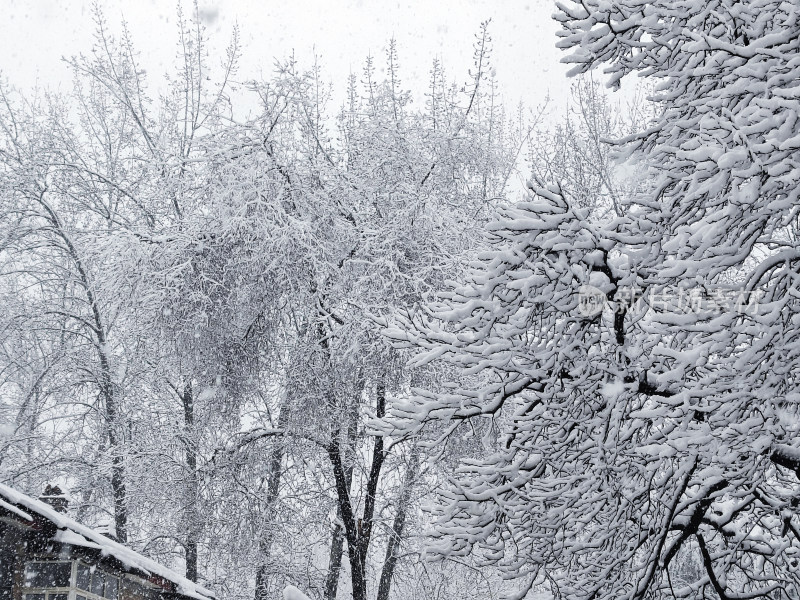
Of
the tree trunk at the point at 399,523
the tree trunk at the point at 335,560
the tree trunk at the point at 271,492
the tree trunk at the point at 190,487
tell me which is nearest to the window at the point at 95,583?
the tree trunk at the point at 190,487

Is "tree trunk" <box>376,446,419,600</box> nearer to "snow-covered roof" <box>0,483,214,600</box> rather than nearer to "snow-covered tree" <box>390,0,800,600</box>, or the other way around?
"snow-covered roof" <box>0,483,214,600</box>

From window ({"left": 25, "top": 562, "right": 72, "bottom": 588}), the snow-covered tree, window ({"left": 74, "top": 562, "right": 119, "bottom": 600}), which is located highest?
the snow-covered tree

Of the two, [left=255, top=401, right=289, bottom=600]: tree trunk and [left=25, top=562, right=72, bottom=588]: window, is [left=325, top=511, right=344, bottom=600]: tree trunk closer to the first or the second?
[left=255, top=401, right=289, bottom=600]: tree trunk

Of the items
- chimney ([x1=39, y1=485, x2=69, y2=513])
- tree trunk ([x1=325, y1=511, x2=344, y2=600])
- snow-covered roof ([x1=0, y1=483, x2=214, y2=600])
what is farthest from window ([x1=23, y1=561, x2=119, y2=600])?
tree trunk ([x1=325, y1=511, x2=344, y2=600])

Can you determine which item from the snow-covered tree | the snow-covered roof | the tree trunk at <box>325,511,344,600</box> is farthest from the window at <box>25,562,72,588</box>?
the snow-covered tree

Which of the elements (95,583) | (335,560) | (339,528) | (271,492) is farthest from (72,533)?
(335,560)

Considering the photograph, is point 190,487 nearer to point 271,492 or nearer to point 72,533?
point 271,492

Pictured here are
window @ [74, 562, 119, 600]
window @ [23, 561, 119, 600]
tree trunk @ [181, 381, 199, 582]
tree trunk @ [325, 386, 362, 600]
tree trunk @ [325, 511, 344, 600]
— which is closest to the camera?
tree trunk @ [325, 386, 362, 600]

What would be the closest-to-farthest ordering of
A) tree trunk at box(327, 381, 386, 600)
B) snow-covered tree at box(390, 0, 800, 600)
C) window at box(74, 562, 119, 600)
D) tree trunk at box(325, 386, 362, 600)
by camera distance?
1. snow-covered tree at box(390, 0, 800, 600)
2. tree trunk at box(327, 381, 386, 600)
3. tree trunk at box(325, 386, 362, 600)
4. window at box(74, 562, 119, 600)

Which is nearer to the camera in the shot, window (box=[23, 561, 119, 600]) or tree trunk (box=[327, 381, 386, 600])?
tree trunk (box=[327, 381, 386, 600])

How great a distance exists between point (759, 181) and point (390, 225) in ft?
23.2

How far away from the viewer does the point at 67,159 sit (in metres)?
16.5

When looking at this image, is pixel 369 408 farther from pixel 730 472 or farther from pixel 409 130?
pixel 730 472

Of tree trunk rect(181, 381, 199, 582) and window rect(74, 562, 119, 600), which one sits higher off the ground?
tree trunk rect(181, 381, 199, 582)
